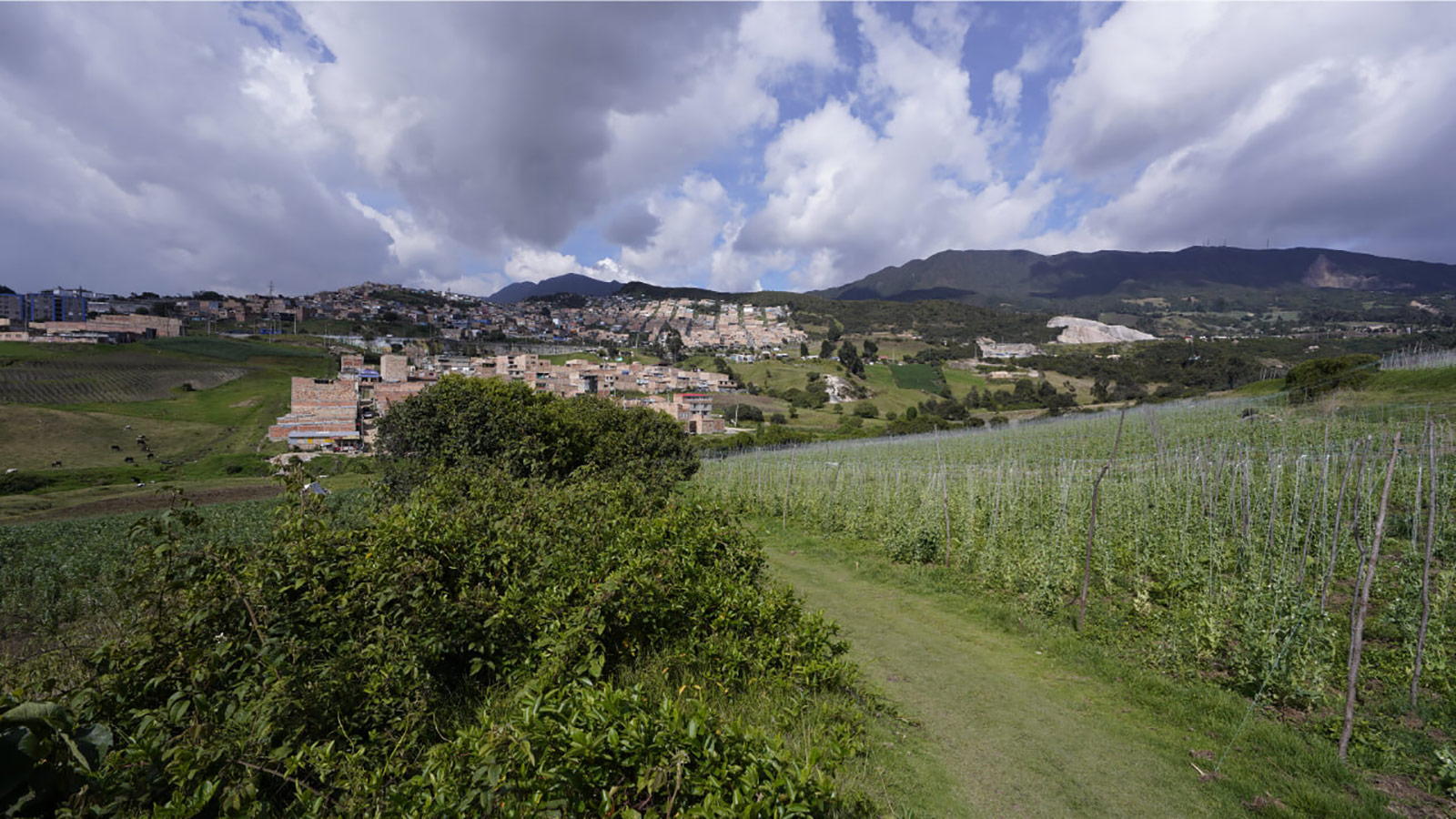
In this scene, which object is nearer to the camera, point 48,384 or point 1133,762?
point 1133,762

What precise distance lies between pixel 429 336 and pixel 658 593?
12863 centimetres

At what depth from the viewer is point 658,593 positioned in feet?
13.3

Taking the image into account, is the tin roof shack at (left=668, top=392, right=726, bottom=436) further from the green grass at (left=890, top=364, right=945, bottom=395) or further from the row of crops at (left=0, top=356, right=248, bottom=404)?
the row of crops at (left=0, top=356, right=248, bottom=404)

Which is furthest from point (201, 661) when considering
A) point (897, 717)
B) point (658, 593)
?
point (897, 717)

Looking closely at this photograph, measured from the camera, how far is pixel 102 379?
63.3 metres

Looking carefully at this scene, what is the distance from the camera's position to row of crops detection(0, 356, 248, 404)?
5784 centimetres

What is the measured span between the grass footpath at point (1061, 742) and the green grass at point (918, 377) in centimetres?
7300

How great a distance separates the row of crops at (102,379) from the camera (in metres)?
57.8

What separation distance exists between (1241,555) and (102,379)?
94176 millimetres

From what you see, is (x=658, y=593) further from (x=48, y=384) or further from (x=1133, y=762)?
(x=48, y=384)

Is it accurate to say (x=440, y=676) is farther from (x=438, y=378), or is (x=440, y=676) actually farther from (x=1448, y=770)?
(x=438, y=378)

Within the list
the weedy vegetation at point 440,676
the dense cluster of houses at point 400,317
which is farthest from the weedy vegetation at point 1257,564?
the dense cluster of houses at point 400,317

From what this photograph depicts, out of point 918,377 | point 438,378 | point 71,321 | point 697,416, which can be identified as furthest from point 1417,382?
point 71,321

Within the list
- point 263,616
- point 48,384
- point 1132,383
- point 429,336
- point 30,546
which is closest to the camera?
point 263,616
